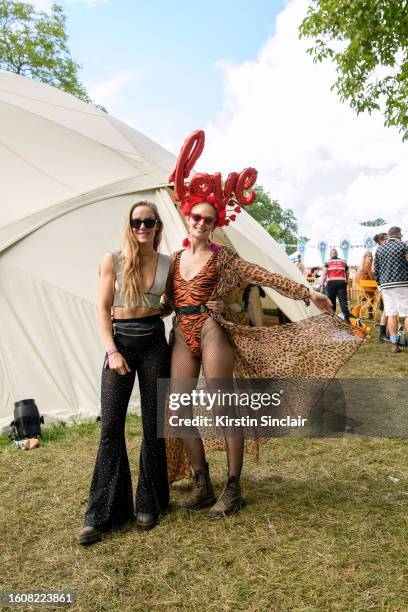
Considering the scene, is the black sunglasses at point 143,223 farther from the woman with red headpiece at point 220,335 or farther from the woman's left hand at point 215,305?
the woman's left hand at point 215,305

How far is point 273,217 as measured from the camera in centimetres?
6359

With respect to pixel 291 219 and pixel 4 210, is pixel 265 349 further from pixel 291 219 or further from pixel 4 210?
pixel 291 219

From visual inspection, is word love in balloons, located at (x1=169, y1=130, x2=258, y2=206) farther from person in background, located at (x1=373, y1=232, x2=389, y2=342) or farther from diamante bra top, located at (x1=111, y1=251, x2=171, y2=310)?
person in background, located at (x1=373, y1=232, x2=389, y2=342)

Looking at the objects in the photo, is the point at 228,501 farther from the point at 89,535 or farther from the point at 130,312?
the point at 130,312

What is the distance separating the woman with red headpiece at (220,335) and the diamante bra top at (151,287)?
12 centimetres

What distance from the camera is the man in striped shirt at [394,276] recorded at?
721 cm

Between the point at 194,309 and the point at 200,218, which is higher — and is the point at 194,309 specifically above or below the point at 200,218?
below

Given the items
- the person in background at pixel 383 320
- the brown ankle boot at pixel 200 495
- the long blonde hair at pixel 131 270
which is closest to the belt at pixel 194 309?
the long blonde hair at pixel 131 270

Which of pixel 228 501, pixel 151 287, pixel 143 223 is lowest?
pixel 228 501

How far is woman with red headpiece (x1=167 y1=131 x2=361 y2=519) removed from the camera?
2.79m

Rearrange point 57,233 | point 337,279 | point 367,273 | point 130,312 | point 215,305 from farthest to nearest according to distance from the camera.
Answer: point 367,273 → point 337,279 → point 57,233 → point 215,305 → point 130,312

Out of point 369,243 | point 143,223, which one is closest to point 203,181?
point 143,223

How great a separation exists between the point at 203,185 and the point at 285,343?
0.97 metres

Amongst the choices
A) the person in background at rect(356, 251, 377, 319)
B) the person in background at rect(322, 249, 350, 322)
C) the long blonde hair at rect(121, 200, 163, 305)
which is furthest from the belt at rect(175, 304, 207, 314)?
the person in background at rect(356, 251, 377, 319)
